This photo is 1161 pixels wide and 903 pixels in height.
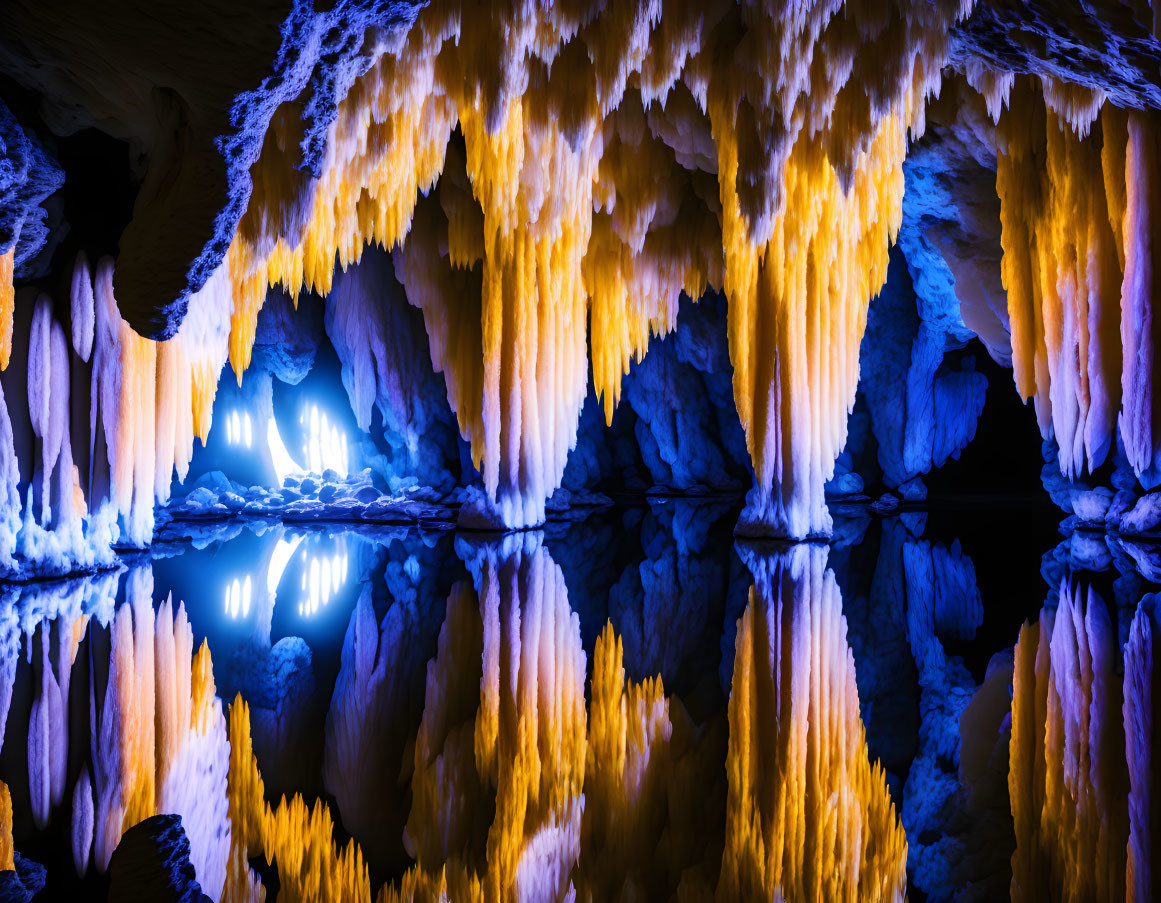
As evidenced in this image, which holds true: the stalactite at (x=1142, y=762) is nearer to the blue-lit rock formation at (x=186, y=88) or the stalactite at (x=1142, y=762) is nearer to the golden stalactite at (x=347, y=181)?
the blue-lit rock formation at (x=186, y=88)

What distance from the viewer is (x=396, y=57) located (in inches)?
239

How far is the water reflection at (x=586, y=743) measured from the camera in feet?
6.37

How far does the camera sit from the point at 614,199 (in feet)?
32.0

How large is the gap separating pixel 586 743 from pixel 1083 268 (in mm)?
6975

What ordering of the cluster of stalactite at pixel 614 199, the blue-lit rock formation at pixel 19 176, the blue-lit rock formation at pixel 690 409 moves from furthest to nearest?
the blue-lit rock formation at pixel 690 409 < the cluster of stalactite at pixel 614 199 < the blue-lit rock formation at pixel 19 176

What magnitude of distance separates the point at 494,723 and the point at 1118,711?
206 cm

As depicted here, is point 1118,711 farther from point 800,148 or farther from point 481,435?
point 481,435

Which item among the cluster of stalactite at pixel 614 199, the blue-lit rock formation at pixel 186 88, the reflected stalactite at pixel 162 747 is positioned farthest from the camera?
the cluster of stalactite at pixel 614 199

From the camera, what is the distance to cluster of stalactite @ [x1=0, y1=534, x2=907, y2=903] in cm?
192

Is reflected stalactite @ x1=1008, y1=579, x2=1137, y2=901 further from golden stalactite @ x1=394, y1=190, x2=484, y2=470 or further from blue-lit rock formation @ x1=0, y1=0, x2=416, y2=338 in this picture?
golden stalactite @ x1=394, y1=190, x2=484, y2=470

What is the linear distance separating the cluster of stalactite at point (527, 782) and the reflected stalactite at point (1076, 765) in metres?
0.33

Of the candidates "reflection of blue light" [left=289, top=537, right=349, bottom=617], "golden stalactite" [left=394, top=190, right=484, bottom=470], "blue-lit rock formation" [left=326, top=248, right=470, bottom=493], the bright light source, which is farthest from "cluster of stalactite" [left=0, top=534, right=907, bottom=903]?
the bright light source

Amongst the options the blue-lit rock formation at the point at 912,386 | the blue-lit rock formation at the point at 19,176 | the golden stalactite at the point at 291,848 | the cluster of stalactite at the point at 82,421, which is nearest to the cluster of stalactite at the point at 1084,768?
the golden stalactite at the point at 291,848

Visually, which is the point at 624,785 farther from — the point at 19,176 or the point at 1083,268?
the point at 1083,268
